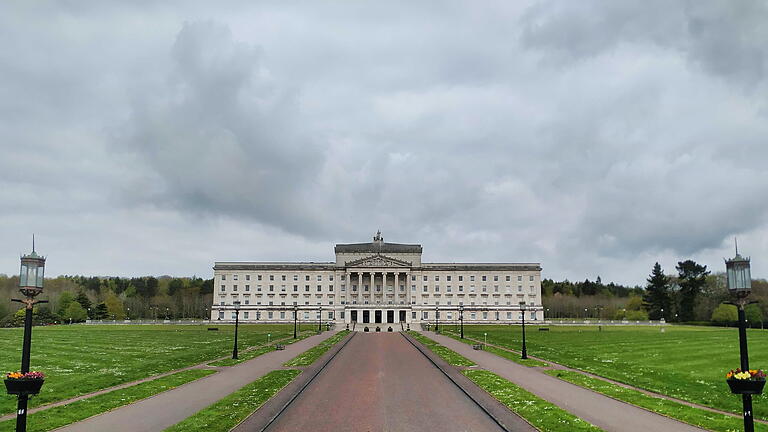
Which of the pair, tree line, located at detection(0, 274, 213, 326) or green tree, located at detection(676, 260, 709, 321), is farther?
green tree, located at detection(676, 260, 709, 321)

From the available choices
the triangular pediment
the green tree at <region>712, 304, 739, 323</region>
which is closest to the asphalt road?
the green tree at <region>712, 304, 739, 323</region>

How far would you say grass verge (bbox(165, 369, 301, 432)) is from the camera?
66.6ft

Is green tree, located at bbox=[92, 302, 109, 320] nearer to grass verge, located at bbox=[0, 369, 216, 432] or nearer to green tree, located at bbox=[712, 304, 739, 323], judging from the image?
grass verge, located at bbox=[0, 369, 216, 432]

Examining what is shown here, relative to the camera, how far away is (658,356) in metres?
46.7

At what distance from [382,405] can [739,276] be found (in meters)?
14.9

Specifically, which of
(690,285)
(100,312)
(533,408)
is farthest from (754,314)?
(100,312)

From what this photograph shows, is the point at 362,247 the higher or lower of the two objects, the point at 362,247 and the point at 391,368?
the higher

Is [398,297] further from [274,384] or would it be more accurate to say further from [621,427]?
[621,427]

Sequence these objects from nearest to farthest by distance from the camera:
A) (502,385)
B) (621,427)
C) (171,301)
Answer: (621,427) < (502,385) < (171,301)

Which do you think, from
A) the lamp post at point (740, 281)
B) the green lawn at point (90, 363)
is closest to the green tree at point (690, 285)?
the green lawn at point (90, 363)

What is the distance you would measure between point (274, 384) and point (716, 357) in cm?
3473

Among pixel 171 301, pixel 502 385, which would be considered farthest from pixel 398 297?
pixel 502 385

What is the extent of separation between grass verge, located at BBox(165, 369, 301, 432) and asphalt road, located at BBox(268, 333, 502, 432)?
1.54 metres

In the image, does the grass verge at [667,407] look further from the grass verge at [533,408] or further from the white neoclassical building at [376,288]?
the white neoclassical building at [376,288]
